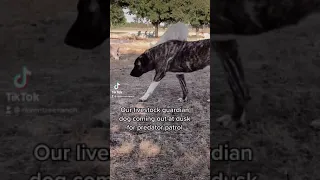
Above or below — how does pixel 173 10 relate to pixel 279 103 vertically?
above

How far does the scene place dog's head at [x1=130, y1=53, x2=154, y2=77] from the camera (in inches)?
126

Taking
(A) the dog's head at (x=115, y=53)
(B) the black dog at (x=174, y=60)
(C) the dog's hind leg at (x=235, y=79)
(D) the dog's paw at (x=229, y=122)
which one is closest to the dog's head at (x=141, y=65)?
(B) the black dog at (x=174, y=60)

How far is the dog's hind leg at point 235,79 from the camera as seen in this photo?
3.20 metres

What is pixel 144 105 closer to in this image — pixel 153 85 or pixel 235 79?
pixel 153 85

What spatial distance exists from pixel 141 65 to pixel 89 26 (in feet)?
1.58

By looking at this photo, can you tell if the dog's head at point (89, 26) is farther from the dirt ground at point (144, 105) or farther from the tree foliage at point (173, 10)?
the tree foliage at point (173, 10)

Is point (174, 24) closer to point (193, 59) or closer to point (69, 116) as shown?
point (193, 59)

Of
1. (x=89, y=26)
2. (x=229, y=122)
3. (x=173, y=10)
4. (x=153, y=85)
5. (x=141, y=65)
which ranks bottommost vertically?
(x=229, y=122)

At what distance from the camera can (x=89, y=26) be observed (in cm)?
320

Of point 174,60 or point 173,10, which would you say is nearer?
point 173,10

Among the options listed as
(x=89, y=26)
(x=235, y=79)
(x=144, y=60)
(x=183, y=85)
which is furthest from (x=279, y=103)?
(x=89, y=26)

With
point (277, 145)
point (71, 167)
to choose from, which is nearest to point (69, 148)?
point (71, 167)

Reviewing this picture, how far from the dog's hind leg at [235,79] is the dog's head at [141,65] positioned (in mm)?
528

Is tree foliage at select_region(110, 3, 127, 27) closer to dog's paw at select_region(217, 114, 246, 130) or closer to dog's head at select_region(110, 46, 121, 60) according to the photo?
dog's head at select_region(110, 46, 121, 60)
